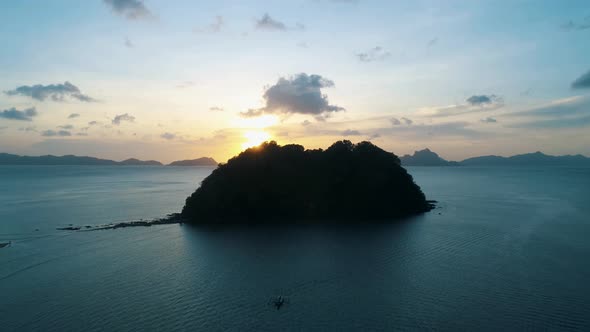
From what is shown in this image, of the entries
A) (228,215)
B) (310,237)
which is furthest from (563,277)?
(228,215)

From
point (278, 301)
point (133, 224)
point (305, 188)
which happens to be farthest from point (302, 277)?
point (133, 224)

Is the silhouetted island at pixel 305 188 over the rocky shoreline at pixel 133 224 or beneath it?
over

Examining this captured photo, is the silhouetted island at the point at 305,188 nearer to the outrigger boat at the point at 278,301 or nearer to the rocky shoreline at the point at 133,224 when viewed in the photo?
the rocky shoreline at the point at 133,224

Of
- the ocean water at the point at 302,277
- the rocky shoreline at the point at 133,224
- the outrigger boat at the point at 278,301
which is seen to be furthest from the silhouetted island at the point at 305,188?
the outrigger boat at the point at 278,301

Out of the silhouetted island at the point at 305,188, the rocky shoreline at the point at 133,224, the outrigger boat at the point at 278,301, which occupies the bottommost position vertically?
the outrigger boat at the point at 278,301

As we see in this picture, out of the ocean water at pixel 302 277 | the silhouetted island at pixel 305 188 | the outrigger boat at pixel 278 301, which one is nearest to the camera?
the ocean water at pixel 302 277

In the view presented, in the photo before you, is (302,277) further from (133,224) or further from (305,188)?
(133,224)

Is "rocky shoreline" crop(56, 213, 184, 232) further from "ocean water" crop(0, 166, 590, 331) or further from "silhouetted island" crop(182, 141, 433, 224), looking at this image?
"ocean water" crop(0, 166, 590, 331)
